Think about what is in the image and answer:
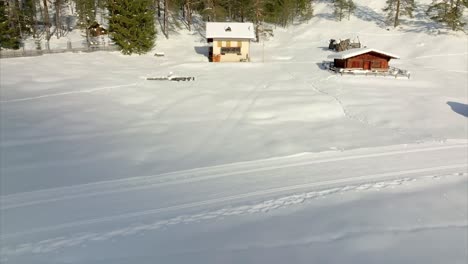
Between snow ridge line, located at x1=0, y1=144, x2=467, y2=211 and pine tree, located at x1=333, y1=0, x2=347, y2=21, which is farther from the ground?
pine tree, located at x1=333, y1=0, x2=347, y2=21

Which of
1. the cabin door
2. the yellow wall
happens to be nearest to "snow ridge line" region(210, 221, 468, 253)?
the cabin door

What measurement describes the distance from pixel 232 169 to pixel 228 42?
29889 millimetres

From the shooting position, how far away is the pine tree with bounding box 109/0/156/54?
42.2m

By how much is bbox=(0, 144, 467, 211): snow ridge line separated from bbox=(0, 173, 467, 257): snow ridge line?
2.61 m

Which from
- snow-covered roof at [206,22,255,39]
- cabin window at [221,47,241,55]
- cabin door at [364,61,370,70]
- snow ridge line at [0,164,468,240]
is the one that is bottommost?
snow ridge line at [0,164,468,240]

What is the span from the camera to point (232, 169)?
13.0 m

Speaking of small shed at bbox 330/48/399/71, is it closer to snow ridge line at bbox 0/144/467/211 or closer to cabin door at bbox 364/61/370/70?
cabin door at bbox 364/61/370/70

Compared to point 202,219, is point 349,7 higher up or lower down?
higher up

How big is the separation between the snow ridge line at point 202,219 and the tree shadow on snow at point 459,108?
12.8 m

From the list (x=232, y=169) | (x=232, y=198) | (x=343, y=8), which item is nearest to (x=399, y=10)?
(x=343, y=8)

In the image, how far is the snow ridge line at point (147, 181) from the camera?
10664 mm

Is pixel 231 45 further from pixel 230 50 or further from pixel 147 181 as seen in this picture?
pixel 147 181

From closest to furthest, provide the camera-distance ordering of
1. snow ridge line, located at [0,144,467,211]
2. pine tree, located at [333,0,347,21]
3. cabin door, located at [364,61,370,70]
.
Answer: snow ridge line, located at [0,144,467,211] → cabin door, located at [364,61,370,70] → pine tree, located at [333,0,347,21]

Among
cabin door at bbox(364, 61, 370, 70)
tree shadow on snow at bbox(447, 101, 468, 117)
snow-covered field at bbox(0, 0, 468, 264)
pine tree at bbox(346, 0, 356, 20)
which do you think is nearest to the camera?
snow-covered field at bbox(0, 0, 468, 264)
